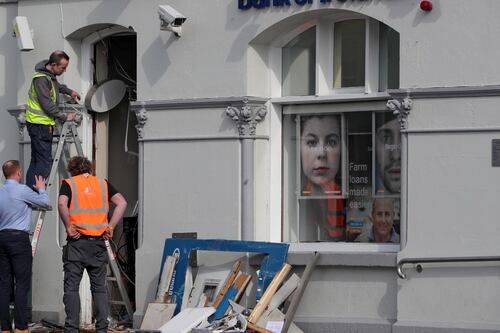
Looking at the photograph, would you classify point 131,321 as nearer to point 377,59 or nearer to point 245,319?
point 245,319

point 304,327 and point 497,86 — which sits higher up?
point 497,86

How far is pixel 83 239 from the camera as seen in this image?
42.2 feet

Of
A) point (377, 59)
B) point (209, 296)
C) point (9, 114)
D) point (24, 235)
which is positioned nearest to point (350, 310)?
point (209, 296)

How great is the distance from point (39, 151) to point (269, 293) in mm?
3390

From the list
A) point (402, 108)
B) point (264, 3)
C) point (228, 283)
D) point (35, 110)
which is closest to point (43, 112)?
point (35, 110)

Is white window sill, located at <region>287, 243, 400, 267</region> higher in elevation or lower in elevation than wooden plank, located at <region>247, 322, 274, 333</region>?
higher

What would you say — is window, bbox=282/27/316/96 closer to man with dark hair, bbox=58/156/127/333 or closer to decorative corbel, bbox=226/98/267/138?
decorative corbel, bbox=226/98/267/138

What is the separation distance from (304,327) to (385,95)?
107 inches

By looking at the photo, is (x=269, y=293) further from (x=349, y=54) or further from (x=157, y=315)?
(x=349, y=54)

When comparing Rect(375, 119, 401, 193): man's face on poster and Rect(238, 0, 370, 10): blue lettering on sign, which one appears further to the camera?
Rect(238, 0, 370, 10): blue lettering on sign

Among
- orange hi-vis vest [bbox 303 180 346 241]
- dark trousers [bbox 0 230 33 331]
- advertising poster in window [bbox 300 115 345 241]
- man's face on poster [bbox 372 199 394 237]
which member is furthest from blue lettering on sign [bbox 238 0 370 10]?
dark trousers [bbox 0 230 33 331]

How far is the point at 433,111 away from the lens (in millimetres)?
12930

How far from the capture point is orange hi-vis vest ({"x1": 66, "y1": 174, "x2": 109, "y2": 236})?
1288 cm

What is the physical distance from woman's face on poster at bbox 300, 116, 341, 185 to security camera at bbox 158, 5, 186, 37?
1.86 meters
